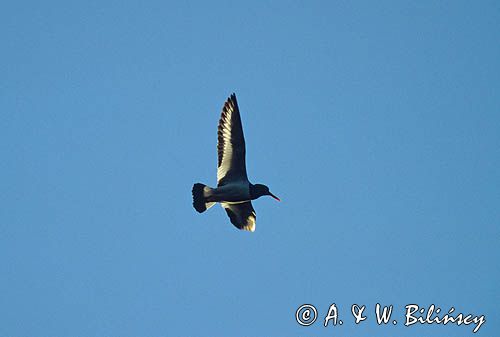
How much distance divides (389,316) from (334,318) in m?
1.13

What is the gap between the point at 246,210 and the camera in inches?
770

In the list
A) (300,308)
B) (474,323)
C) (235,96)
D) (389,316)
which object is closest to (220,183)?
(235,96)

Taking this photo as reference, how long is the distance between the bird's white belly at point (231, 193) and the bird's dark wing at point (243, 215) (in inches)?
30.7

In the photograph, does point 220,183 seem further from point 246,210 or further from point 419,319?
point 419,319

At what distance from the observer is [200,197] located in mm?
18375

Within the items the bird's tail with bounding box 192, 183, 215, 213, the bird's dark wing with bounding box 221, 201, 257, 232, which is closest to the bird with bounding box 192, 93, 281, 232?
the bird's tail with bounding box 192, 183, 215, 213

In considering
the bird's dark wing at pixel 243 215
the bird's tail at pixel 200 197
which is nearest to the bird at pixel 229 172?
the bird's tail at pixel 200 197

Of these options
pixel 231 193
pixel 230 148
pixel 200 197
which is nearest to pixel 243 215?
pixel 231 193

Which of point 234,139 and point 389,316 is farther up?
point 234,139

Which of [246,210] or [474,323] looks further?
[246,210]

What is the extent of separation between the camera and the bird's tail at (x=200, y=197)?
18.4 m

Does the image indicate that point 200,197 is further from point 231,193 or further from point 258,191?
point 258,191

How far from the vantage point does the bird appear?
1841 cm

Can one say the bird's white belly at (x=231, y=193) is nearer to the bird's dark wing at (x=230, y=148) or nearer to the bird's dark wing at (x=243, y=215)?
the bird's dark wing at (x=230, y=148)
